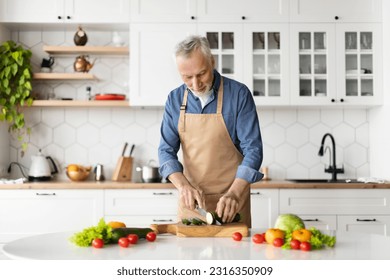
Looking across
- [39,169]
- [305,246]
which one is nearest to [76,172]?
[39,169]

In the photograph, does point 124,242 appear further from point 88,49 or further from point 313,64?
point 313,64

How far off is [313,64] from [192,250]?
2.94 meters

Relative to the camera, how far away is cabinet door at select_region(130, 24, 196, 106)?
15.0ft

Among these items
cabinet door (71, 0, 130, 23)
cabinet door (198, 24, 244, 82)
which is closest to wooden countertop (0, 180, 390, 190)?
Result: cabinet door (198, 24, 244, 82)

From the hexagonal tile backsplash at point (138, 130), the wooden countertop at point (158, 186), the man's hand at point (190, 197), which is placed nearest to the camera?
the man's hand at point (190, 197)

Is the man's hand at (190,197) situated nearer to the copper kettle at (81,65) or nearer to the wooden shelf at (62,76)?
the wooden shelf at (62,76)

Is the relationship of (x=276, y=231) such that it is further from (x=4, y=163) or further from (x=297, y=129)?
(x=4, y=163)

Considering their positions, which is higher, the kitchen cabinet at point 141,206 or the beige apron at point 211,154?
the beige apron at point 211,154

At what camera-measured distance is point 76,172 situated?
15.2 ft

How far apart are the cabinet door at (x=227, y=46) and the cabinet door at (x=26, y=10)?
1264 millimetres

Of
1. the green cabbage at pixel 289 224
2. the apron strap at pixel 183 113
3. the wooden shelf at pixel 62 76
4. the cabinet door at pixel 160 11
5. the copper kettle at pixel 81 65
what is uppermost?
the cabinet door at pixel 160 11

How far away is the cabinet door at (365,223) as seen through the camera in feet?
14.1

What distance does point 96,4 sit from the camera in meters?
4.59

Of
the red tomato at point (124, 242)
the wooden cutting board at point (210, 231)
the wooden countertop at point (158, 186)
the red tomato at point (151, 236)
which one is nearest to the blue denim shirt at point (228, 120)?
the wooden cutting board at point (210, 231)
